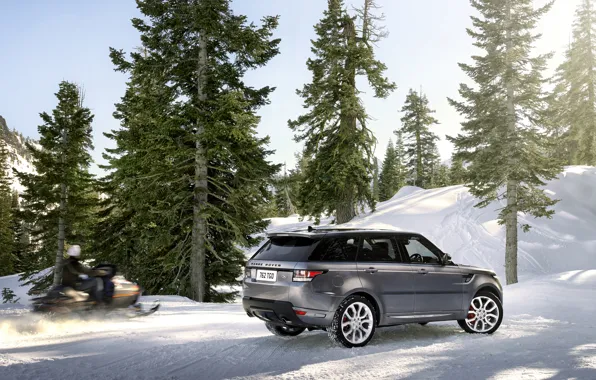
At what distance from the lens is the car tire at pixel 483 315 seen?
8.06 m

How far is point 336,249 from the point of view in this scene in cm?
691

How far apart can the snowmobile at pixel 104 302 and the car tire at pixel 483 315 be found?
22.5 ft

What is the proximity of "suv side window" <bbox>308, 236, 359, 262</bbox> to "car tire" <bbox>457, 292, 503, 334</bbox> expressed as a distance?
268cm

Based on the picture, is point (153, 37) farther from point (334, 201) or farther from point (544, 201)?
point (544, 201)

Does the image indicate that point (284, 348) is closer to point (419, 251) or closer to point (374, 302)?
point (374, 302)

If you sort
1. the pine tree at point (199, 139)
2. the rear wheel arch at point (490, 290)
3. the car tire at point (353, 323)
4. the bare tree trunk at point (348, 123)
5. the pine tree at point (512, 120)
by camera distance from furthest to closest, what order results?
the bare tree trunk at point (348, 123), the pine tree at point (512, 120), the pine tree at point (199, 139), the rear wheel arch at point (490, 290), the car tire at point (353, 323)

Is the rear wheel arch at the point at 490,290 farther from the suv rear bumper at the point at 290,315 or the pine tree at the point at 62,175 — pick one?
the pine tree at the point at 62,175

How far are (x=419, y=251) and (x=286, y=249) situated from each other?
2462mm

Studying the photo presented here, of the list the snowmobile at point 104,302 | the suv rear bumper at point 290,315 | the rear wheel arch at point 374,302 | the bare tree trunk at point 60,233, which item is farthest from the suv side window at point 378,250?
the bare tree trunk at point 60,233

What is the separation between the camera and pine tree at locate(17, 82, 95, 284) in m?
29.0

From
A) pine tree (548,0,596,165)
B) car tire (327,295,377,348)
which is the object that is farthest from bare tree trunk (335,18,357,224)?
pine tree (548,0,596,165)

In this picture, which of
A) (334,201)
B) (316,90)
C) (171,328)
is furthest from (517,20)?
(171,328)

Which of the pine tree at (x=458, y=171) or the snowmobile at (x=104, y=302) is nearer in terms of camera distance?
the snowmobile at (x=104, y=302)

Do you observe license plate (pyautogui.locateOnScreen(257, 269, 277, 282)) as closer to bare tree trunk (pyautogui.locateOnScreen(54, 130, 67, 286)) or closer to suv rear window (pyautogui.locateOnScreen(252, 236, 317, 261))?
suv rear window (pyautogui.locateOnScreen(252, 236, 317, 261))
